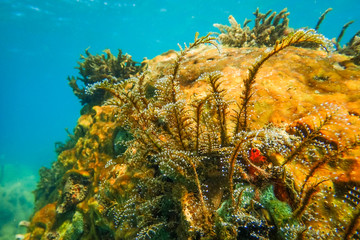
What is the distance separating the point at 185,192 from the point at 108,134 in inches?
108

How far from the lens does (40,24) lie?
3506 cm

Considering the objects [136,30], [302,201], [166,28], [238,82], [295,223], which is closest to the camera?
[302,201]

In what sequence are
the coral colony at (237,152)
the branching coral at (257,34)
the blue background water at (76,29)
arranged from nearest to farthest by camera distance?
1. the coral colony at (237,152)
2. the branching coral at (257,34)
3. the blue background water at (76,29)

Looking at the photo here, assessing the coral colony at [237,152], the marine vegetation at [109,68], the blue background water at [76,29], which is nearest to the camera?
the coral colony at [237,152]

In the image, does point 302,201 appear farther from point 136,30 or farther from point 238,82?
point 136,30

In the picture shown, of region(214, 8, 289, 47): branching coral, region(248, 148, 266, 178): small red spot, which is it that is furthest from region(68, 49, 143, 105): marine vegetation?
region(248, 148, 266, 178): small red spot

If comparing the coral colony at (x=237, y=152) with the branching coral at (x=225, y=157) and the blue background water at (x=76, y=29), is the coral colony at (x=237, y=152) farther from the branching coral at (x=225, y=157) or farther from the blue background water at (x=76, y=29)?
the blue background water at (x=76, y=29)

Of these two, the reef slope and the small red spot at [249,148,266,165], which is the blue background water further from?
the small red spot at [249,148,266,165]

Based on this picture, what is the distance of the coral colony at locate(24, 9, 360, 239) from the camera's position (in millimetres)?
1461

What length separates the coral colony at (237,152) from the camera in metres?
1.46

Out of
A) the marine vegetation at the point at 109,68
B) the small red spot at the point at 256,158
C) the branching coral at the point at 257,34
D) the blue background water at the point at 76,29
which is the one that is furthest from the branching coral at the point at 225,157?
the blue background water at the point at 76,29

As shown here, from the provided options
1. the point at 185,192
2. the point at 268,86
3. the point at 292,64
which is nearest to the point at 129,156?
the point at 185,192

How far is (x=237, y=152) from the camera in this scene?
128cm

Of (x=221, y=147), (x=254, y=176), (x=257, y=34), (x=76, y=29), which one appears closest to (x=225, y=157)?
(x=221, y=147)
